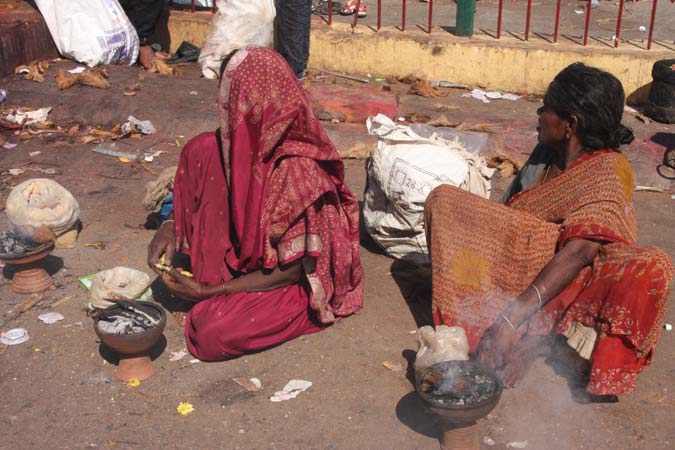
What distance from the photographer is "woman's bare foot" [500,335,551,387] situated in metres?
3.62

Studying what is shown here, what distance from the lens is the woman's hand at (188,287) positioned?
3.92 m

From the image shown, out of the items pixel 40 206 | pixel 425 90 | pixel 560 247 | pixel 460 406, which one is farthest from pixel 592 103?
pixel 425 90

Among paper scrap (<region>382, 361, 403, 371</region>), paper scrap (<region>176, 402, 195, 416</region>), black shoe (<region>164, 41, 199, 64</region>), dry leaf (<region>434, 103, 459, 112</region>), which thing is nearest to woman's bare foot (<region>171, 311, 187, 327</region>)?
paper scrap (<region>176, 402, 195, 416</region>)

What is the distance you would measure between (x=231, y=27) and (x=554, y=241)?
4.95m

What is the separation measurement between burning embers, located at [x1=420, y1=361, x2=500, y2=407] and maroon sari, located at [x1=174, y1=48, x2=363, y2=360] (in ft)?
2.95

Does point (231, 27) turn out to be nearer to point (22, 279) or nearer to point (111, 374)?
point (22, 279)

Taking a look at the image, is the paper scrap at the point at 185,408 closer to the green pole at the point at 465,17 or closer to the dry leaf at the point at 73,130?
the dry leaf at the point at 73,130

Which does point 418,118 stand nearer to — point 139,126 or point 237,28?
point 237,28

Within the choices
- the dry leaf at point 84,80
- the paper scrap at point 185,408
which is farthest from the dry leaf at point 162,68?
the paper scrap at point 185,408

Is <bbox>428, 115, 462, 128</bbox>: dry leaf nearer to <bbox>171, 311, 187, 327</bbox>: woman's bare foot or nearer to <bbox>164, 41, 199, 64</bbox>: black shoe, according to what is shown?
<bbox>164, 41, 199, 64</bbox>: black shoe

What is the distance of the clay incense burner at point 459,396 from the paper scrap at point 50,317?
2028 millimetres

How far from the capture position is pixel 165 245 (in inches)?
163

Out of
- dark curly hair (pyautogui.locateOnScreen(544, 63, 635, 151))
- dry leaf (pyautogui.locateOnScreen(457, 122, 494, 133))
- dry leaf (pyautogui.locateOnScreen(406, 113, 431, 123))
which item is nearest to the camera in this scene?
dark curly hair (pyautogui.locateOnScreen(544, 63, 635, 151))

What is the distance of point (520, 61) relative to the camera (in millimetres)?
7375
